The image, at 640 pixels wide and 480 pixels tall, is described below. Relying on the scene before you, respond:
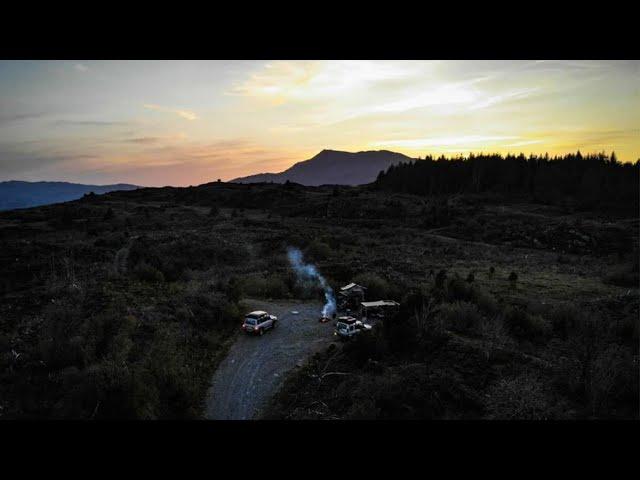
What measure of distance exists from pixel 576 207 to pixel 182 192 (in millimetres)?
86405

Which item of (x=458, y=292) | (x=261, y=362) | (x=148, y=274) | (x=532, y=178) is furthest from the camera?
(x=532, y=178)

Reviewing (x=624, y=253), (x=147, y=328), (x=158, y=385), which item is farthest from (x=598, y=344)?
(x=624, y=253)

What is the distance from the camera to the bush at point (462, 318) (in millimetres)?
16938

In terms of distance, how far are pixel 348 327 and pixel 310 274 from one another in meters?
11.0

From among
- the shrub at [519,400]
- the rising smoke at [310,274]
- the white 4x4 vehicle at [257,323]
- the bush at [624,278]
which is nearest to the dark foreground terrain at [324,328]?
the shrub at [519,400]

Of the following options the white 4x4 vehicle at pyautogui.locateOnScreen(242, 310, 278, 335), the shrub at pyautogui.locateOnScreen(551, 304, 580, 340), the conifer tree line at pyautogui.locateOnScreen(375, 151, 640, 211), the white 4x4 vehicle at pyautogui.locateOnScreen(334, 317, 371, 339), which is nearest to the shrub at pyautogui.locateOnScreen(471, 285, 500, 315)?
the shrub at pyautogui.locateOnScreen(551, 304, 580, 340)

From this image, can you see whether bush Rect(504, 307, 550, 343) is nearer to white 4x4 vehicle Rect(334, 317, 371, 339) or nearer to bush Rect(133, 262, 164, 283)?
white 4x4 vehicle Rect(334, 317, 371, 339)

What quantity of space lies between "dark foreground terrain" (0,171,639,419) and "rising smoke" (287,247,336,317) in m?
0.83

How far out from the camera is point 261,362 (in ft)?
51.3

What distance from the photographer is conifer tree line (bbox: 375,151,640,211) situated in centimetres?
7362

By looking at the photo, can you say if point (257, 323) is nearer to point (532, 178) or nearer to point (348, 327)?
point (348, 327)

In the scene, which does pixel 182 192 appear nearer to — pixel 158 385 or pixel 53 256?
pixel 53 256

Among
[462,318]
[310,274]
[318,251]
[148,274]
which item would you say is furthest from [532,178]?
[148,274]

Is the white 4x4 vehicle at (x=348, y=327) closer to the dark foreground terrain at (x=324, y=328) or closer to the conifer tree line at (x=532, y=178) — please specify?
the dark foreground terrain at (x=324, y=328)
